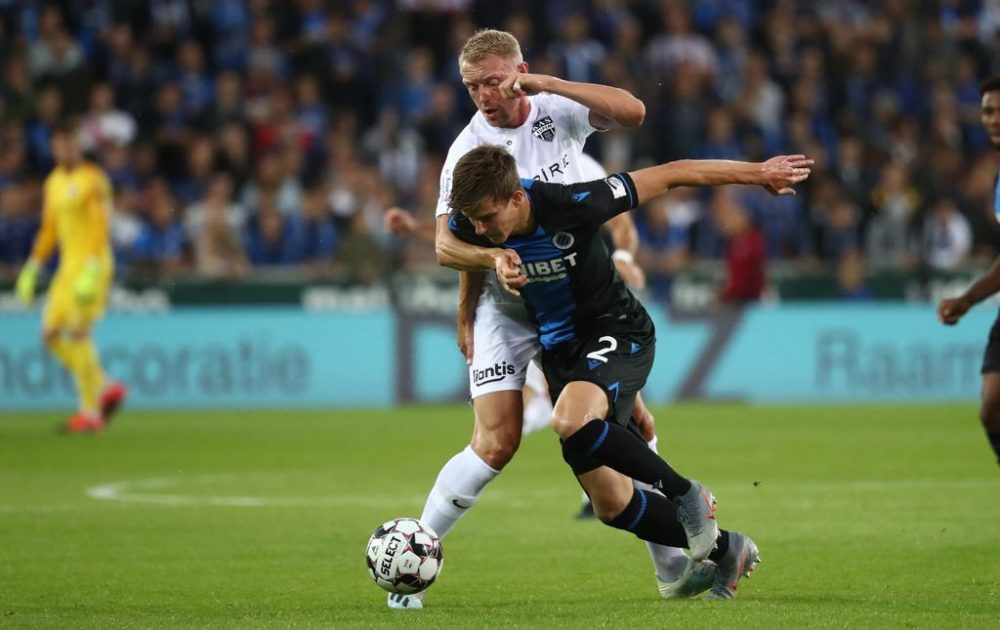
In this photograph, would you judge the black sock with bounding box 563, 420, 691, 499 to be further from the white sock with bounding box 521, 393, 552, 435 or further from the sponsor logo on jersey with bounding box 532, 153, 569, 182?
the white sock with bounding box 521, 393, 552, 435

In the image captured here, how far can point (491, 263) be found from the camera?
632 cm

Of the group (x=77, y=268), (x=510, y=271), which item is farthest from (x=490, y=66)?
(x=77, y=268)

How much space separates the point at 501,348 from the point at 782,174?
1361mm

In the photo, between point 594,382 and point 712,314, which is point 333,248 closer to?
point 712,314

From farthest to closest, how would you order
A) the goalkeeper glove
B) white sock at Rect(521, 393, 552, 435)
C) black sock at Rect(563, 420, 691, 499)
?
the goalkeeper glove → white sock at Rect(521, 393, 552, 435) → black sock at Rect(563, 420, 691, 499)

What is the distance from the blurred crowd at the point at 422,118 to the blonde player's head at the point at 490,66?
39.8ft

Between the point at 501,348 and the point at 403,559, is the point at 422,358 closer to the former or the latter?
the point at 501,348

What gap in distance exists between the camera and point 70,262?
1538 cm

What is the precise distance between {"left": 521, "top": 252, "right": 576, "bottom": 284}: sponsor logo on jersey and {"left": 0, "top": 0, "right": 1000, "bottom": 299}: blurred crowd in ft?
41.2

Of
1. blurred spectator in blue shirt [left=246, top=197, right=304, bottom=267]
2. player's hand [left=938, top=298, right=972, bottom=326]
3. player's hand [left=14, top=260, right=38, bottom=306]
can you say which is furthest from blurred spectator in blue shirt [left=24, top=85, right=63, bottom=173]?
player's hand [left=938, top=298, right=972, bottom=326]

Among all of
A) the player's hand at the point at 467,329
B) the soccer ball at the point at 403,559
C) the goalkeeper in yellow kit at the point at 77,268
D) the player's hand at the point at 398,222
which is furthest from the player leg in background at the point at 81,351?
the soccer ball at the point at 403,559

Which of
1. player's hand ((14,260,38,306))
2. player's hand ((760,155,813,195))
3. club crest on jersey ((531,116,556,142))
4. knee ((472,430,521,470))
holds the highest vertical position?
club crest on jersey ((531,116,556,142))

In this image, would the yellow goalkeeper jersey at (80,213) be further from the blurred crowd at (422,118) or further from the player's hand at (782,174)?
Result: the player's hand at (782,174)

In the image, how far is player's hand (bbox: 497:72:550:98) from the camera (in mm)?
6426
